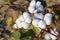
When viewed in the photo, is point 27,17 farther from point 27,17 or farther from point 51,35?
point 51,35

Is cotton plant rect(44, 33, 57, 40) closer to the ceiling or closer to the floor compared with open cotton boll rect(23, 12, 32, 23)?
closer to the floor

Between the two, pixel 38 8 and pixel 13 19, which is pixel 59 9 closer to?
pixel 38 8

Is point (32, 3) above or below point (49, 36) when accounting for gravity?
above

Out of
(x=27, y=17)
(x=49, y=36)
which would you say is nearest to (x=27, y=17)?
(x=27, y=17)

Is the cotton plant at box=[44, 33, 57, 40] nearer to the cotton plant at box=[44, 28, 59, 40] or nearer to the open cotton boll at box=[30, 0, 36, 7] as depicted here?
the cotton plant at box=[44, 28, 59, 40]

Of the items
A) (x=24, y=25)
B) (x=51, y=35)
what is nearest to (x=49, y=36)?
(x=51, y=35)

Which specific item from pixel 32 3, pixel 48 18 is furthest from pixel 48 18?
pixel 32 3

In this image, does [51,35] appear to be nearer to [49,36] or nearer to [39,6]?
[49,36]

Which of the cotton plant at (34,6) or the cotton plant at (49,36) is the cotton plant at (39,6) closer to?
the cotton plant at (34,6)

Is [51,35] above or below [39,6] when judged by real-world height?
below

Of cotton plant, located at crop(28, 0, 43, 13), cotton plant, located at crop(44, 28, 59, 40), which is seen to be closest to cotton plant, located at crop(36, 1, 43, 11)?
cotton plant, located at crop(28, 0, 43, 13)

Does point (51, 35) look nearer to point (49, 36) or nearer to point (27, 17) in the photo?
point (49, 36)
